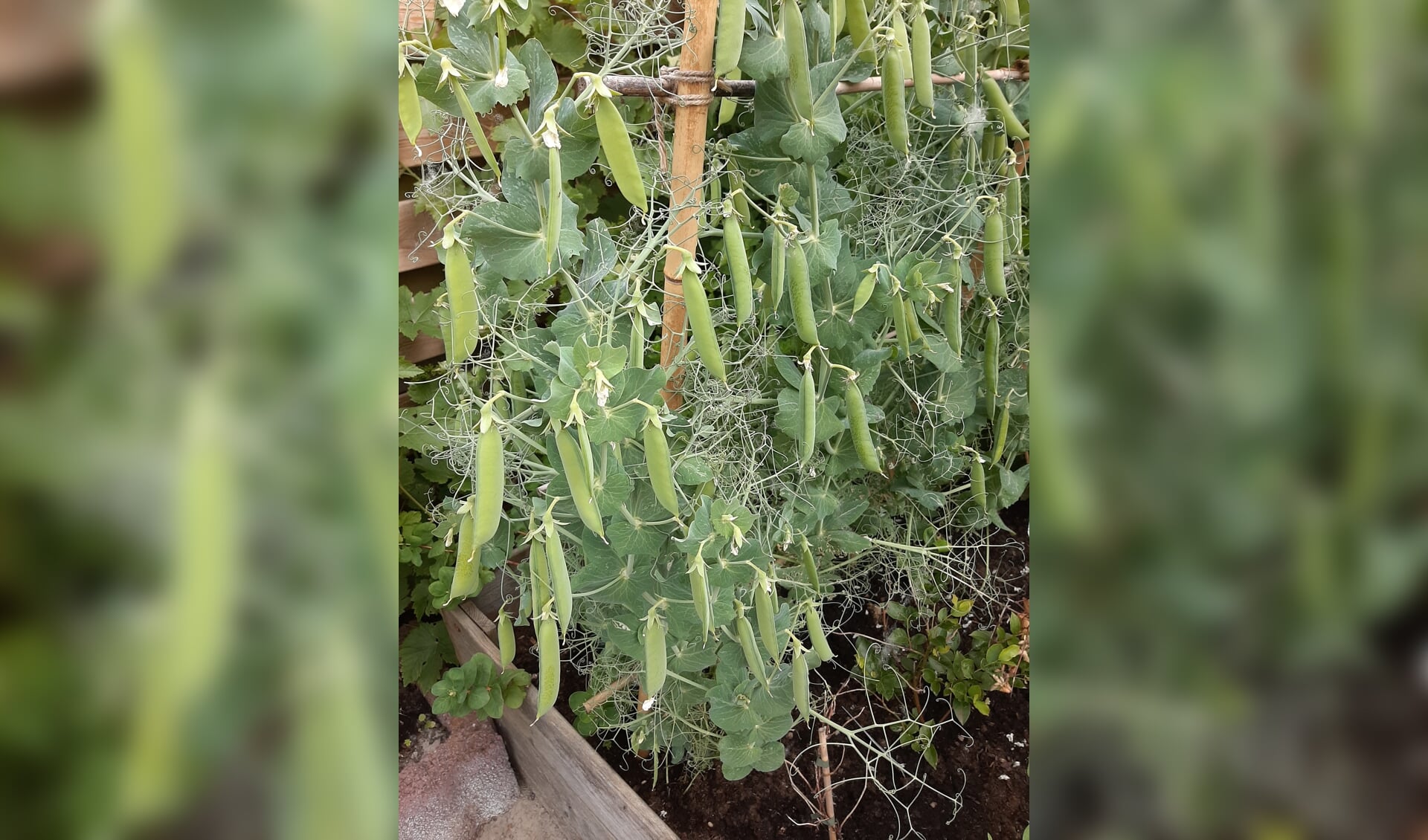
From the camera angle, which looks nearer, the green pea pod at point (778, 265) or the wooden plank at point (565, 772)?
the green pea pod at point (778, 265)

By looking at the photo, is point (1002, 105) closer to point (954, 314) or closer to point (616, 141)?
point (954, 314)

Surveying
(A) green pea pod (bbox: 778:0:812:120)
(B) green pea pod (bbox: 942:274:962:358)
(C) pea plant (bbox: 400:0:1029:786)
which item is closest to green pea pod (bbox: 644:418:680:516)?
(C) pea plant (bbox: 400:0:1029:786)

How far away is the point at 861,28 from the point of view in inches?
34.1

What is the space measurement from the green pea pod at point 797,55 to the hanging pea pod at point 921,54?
0.12m

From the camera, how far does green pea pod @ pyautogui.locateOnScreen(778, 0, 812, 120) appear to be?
2.67ft

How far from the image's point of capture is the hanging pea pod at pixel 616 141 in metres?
0.69

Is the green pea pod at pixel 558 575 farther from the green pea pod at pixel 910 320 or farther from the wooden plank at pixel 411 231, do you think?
the wooden plank at pixel 411 231

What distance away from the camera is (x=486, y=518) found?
67 cm

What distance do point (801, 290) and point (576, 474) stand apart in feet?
1.02

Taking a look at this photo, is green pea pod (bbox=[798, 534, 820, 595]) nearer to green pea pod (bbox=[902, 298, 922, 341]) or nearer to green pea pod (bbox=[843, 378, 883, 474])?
green pea pod (bbox=[843, 378, 883, 474])

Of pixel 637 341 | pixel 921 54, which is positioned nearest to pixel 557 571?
pixel 637 341
